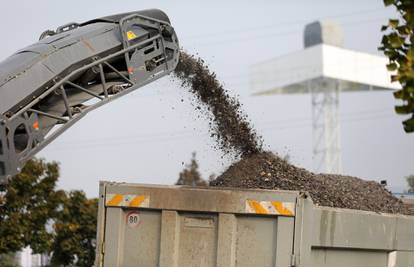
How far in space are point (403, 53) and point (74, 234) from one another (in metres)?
19.9

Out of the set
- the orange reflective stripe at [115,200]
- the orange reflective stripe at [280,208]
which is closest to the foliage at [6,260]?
the orange reflective stripe at [115,200]

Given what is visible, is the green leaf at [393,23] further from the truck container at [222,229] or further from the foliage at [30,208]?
the foliage at [30,208]

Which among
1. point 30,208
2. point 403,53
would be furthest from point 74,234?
point 403,53

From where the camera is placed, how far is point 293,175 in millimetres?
9633

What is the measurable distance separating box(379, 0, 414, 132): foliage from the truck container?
1.93 metres

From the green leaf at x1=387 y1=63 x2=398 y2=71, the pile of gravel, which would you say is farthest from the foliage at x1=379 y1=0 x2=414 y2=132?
the pile of gravel

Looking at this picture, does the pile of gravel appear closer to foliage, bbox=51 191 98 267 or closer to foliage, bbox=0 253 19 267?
foliage, bbox=51 191 98 267

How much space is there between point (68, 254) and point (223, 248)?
58.3 feet

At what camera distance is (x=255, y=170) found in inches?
385

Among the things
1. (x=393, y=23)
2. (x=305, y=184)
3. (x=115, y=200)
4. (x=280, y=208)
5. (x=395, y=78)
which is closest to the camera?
(x=395, y=78)

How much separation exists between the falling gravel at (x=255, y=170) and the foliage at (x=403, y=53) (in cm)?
324

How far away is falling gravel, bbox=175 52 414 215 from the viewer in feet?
30.5

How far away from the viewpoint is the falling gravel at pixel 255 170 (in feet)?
30.5

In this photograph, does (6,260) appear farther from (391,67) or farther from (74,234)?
(391,67)
